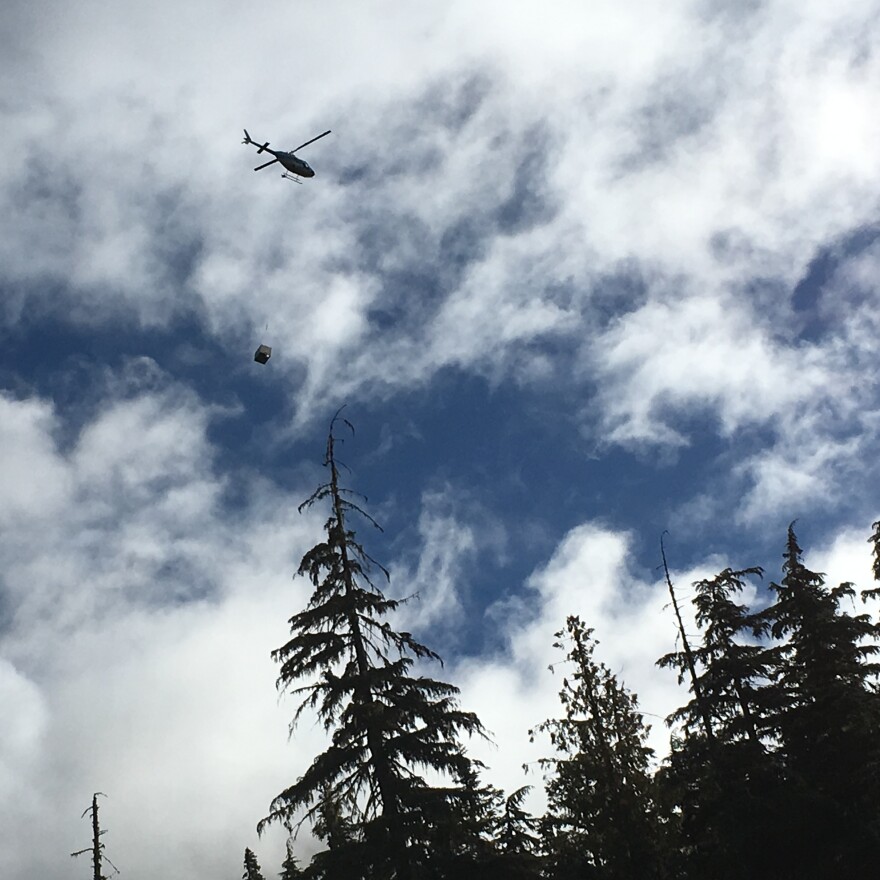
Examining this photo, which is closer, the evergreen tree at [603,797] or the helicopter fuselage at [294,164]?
the evergreen tree at [603,797]

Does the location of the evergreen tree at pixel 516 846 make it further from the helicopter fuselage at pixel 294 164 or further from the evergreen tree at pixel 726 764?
the helicopter fuselage at pixel 294 164

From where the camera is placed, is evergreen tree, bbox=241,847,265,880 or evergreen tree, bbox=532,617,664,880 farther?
evergreen tree, bbox=241,847,265,880

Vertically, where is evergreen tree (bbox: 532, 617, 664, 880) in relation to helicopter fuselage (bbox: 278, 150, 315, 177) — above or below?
below

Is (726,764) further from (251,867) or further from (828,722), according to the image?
(251,867)

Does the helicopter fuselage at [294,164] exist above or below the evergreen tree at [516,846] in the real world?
above

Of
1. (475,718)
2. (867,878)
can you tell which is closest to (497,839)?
(475,718)

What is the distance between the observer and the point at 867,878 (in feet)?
61.8

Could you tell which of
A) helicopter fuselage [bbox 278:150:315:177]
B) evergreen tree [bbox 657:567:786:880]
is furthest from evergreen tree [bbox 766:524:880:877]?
helicopter fuselage [bbox 278:150:315:177]

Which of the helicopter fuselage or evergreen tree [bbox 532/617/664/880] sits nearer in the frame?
evergreen tree [bbox 532/617/664/880]

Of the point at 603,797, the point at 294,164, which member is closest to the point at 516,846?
the point at 603,797

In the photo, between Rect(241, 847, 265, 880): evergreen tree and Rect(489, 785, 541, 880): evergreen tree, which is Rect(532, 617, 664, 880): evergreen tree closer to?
Rect(489, 785, 541, 880): evergreen tree

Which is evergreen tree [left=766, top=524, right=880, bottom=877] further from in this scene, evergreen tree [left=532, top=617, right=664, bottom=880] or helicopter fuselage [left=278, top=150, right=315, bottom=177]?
Result: helicopter fuselage [left=278, top=150, right=315, bottom=177]

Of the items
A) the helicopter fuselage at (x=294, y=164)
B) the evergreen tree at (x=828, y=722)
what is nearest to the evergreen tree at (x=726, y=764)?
the evergreen tree at (x=828, y=722)

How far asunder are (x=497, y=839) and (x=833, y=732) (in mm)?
9917
